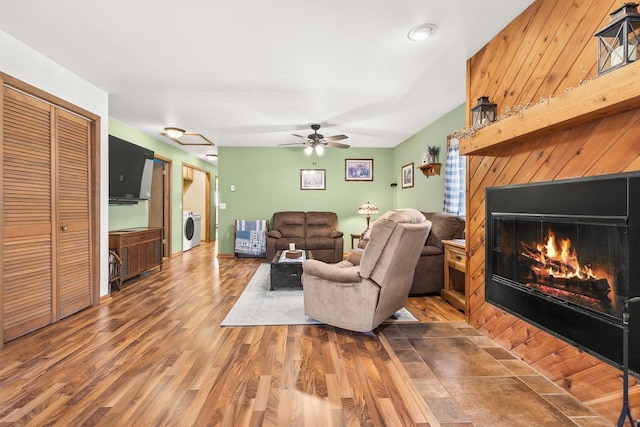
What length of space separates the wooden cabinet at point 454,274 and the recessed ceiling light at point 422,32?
1.98m

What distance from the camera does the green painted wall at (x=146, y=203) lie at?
4504 millimetres

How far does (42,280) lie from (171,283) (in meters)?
1.63

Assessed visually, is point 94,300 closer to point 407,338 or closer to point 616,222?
point 407,338

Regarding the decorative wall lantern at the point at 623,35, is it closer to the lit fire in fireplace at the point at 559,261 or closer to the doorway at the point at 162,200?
the lit fire in fireplace at the point at 559,261

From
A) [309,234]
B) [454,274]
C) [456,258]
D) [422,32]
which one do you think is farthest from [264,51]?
[309,234]

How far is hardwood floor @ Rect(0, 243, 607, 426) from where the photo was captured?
4.91 ft

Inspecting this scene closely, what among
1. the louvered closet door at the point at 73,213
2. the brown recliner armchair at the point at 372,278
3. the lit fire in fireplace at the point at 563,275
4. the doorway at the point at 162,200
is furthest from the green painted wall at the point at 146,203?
the lit fire in fireplace at the point at 563,275

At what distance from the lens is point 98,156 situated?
10.5 feet

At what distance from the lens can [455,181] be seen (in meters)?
3.98

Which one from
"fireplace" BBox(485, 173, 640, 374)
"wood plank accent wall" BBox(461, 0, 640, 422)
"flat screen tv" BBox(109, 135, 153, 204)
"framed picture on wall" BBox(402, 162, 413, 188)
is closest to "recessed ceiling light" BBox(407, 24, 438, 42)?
"wood plank accent wall" BBox(461, 0, 640, 422)

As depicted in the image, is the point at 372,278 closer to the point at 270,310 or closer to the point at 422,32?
the point at 270,310

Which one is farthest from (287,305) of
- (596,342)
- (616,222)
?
(616,222)

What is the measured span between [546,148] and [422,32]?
1.26m

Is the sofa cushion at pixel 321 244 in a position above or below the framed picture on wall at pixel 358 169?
below
